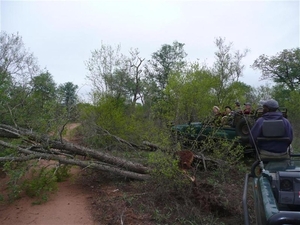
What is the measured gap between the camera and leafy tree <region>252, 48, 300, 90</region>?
28.5m

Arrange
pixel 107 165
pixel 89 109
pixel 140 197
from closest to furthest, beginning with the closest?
pixel 140 197, pixel 107 165, pixel 89 109

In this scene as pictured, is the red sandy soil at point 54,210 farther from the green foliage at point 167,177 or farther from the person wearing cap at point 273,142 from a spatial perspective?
the person wearing cap at point 273,142

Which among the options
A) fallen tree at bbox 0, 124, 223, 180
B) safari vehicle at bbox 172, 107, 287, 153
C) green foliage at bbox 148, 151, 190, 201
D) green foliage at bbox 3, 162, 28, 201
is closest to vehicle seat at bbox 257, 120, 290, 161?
green foliage at bbox 148, 151, 190, 201

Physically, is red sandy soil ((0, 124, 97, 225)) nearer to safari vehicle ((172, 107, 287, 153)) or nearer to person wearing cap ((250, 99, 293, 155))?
safari vehicle ((172, 107, 287, 153))

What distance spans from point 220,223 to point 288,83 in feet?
92.4

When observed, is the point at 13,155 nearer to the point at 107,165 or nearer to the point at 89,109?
the point at 107,165

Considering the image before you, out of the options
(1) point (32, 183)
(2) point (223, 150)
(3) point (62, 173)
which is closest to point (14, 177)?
(1) point (32, 183)

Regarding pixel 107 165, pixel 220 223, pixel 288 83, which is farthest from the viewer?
pixel 288 83

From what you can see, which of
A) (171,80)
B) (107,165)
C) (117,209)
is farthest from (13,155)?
(171,80)

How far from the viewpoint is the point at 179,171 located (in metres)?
5.87

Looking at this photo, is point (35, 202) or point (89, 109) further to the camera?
point (89, 109)

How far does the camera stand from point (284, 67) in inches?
1144

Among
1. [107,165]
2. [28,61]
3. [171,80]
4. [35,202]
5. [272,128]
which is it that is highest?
[28,61]

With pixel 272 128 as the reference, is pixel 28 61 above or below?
above
